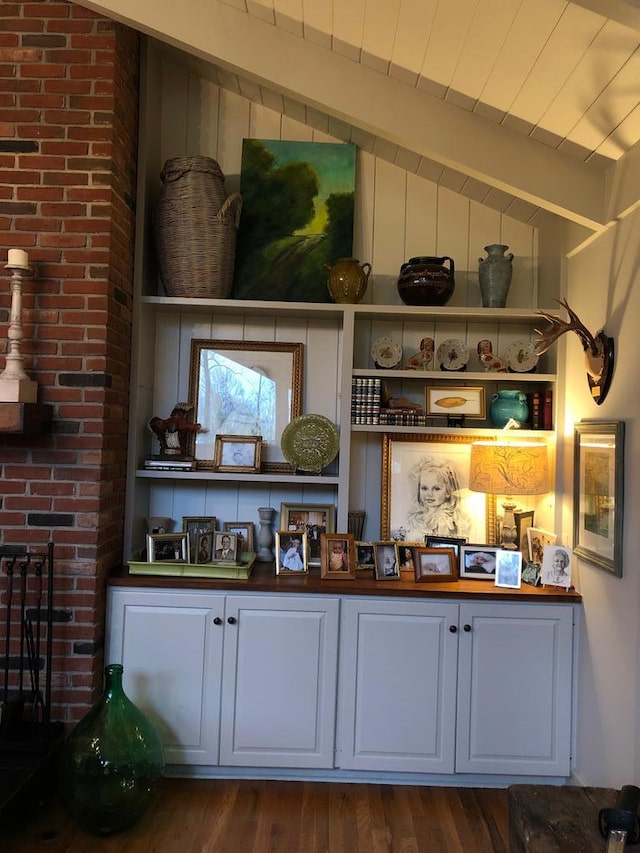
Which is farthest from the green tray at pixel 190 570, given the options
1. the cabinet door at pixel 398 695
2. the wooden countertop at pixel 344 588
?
the cabinet door at pixel 398 695

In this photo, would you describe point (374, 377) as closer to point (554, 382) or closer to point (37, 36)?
point (554, 382)

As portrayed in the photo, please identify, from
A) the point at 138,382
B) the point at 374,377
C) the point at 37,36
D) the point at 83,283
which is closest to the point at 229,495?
the point at 138,382

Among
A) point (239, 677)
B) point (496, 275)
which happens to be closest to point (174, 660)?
point (239, 677)

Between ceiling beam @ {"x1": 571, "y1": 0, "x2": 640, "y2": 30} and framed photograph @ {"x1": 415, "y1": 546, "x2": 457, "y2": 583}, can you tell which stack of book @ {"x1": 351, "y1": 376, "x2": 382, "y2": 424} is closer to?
framed photograph @ {"x1": 415, "y1": 546, "x2": 457, "y2": 583}

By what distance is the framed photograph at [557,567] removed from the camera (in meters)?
2.57

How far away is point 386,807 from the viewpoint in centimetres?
238

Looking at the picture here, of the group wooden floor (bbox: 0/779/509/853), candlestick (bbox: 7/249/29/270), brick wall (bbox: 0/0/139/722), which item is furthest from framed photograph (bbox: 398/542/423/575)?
candlestick (bbox: 7/249/29/270)

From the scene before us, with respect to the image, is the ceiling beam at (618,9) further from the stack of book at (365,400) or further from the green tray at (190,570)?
the green tray at (190,570)

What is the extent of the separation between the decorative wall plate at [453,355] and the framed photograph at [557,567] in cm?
89

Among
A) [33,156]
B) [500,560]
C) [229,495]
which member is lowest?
[500,560]

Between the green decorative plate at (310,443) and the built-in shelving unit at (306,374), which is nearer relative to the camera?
the green decorative plate at (310,443)

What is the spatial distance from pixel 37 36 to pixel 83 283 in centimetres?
97

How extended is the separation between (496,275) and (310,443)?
112 cm

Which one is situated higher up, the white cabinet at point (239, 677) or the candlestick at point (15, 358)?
the candlestick at point (15, 358)
